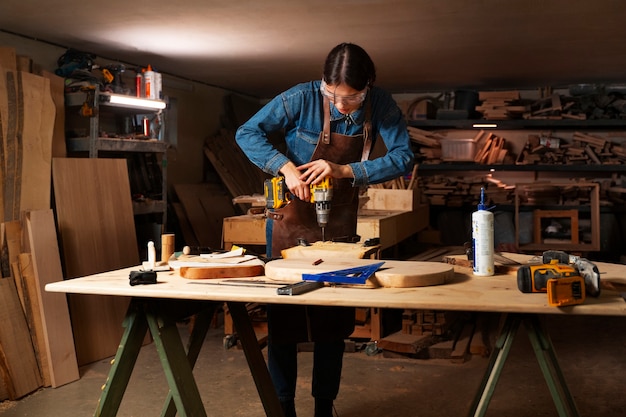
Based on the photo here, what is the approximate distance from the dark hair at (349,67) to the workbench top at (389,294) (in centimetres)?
89

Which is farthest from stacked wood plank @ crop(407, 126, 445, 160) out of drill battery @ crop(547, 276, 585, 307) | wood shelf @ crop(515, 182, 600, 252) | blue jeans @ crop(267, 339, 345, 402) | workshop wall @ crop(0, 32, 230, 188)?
drill battery @ crop(547, 276, 585, 307)

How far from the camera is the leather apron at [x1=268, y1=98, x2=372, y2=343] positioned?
9.17 ft

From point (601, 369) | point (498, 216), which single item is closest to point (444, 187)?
point (498, 216)

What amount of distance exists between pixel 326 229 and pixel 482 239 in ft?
3.25

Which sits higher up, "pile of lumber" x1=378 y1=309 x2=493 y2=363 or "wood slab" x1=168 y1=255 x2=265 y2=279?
"wood slab" x1=168 y1=255 x2=265 y2=279

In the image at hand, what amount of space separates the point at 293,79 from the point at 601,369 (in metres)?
4.64

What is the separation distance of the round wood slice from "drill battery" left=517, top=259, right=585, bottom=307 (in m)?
0.89

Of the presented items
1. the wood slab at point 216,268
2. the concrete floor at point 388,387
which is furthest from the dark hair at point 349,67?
the concrete floor at point 388,387

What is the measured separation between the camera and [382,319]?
4.80 m

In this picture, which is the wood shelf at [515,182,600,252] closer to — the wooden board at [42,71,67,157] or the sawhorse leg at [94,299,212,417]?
the wooden board at [42,71,67,157]

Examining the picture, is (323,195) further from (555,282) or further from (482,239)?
(555,282)

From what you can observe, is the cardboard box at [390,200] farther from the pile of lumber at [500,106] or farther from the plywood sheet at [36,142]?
the pile of lumber at [500,106]

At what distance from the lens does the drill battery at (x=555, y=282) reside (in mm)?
1872

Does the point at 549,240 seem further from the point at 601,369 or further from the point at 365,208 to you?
the point at 601,369
